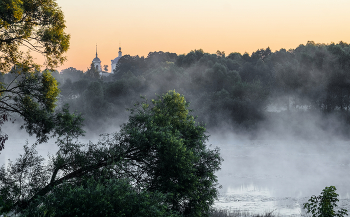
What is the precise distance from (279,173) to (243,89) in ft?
81.2

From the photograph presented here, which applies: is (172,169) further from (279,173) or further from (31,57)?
(279,173)

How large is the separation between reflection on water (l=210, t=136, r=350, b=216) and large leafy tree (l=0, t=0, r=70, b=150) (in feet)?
33.6

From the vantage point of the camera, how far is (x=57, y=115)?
44.5 feet

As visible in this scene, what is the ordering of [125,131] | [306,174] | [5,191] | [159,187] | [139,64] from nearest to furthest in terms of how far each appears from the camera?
[5,191] → [159,187] → [125,131] → [306,174] → [139,64]

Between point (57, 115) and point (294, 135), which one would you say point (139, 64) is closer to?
point (294, 135)

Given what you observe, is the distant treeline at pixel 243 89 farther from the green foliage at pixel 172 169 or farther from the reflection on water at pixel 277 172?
the green foliage at pixel 172 169

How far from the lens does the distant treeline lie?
47906mm

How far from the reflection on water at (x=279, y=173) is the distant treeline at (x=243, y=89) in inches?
183

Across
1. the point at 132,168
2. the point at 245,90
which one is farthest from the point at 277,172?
the point at 245,90

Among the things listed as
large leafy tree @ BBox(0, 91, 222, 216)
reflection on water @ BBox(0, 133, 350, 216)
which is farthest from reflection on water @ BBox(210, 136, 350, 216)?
large leafy tree @ BBox(0, 91, 222, 216)

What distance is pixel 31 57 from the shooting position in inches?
496

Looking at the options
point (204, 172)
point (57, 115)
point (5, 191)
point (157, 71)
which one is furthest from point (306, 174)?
point (157, 71)

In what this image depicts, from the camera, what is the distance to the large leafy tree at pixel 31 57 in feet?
38.7

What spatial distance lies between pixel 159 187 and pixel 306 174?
64.5 feet
